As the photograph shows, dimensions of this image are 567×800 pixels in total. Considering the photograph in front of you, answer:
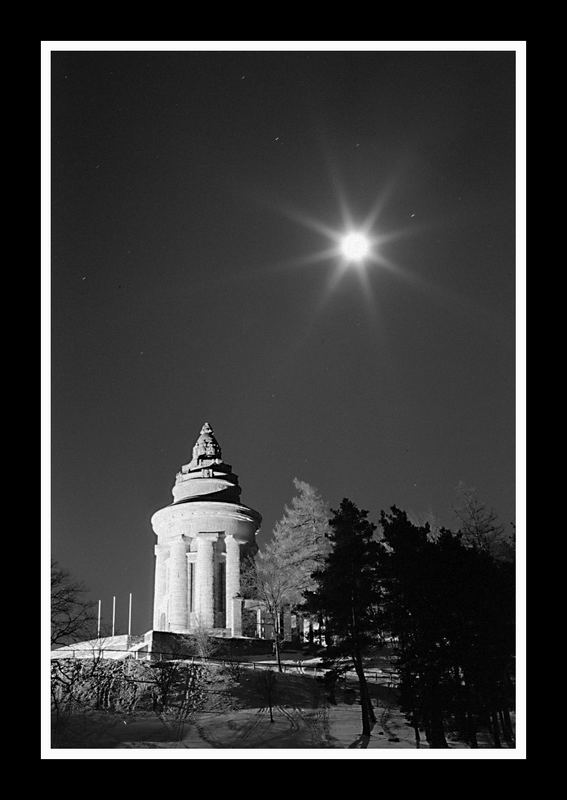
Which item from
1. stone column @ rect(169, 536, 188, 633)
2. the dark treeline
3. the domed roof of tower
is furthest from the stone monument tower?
the dark treeline

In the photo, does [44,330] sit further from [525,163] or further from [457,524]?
[457,524]

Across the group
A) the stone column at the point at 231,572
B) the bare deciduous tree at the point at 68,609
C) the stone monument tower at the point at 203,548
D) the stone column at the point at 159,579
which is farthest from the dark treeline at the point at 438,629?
the stone column at the point at 159,579

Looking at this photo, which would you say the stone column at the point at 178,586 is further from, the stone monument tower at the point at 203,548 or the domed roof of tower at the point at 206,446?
the domed roof of tower at the point at 206,446

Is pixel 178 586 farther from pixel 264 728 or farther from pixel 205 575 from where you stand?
pixel 264 728

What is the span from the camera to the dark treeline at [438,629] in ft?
53.1

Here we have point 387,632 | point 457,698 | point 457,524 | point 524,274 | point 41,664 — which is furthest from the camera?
point 457,524

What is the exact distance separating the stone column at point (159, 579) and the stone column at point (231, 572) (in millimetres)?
2543

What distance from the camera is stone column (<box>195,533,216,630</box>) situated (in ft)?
111

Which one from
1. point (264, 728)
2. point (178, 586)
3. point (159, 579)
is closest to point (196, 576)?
point (178, 586)

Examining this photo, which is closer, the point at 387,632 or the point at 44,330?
the point at 44,330
